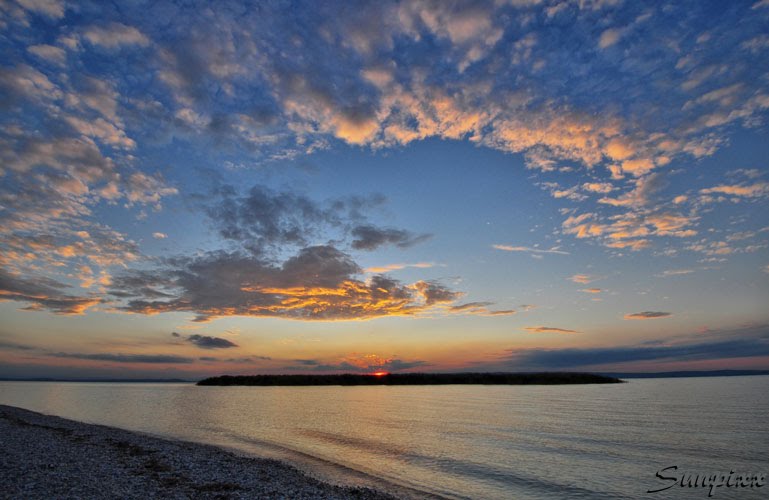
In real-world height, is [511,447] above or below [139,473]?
below

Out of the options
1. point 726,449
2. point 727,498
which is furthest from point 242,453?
point 726,449

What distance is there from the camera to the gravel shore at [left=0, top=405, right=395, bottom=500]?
1934 centimetres

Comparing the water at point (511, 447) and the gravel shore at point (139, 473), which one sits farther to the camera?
the water at point (511, 447)

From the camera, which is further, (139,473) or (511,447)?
(511,447)

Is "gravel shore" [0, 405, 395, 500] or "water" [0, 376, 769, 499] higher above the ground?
"gravel shore" [0, 405, 395, 500]

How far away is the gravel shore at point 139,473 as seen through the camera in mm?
19344

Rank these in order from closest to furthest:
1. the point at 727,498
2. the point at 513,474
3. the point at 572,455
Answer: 1. the point at 727,498
2. the point at 513,474
3. the point at 572,455

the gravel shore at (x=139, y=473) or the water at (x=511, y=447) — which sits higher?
the gravel shore at (x=139, y=473)

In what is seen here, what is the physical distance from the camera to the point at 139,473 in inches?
913

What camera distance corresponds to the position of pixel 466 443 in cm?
4106

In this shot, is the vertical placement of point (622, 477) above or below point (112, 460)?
below

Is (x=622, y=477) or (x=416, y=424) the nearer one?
(x=622, y=477)

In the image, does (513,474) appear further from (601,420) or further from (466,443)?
(601,420)

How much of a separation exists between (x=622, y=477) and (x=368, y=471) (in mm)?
16828
